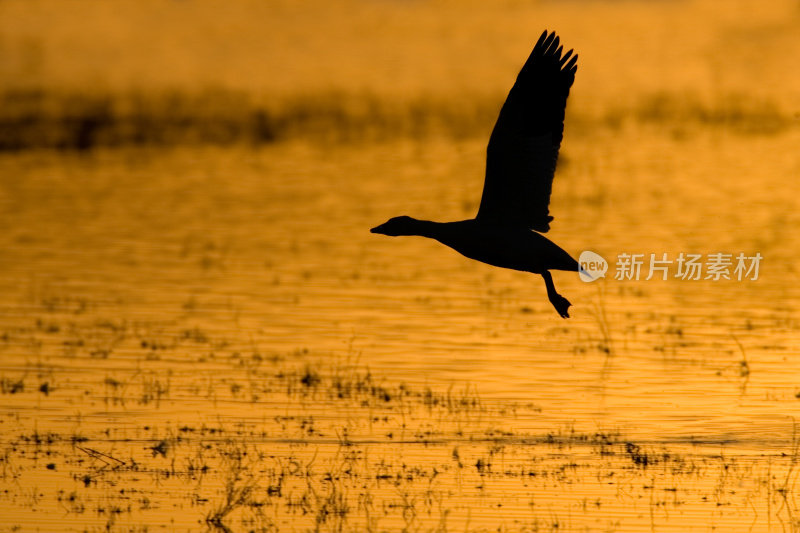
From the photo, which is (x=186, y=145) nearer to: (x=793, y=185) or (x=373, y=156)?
(x=373, y=156)

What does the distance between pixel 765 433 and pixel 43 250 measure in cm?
1464

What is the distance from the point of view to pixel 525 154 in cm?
1140

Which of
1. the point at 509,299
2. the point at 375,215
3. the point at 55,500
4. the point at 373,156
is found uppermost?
the point at 373,156

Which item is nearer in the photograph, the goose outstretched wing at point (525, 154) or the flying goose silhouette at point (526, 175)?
the flying goose silhouette at point (526, 175)

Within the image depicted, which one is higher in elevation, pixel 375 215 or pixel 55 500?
pixel 375 215

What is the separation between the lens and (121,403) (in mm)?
15031

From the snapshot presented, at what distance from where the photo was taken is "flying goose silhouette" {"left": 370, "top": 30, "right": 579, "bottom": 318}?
1098 cm

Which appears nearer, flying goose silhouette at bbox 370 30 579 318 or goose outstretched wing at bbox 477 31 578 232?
flying goose silhouette at bbox 370 30 579 318

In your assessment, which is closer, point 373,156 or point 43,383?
point 43,383

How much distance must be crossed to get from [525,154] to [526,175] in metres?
0.14

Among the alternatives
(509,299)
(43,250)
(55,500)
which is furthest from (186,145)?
(55,500)

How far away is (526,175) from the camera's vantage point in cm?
1138

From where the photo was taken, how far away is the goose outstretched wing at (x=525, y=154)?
37.1ft

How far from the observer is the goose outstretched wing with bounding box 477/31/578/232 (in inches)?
445
